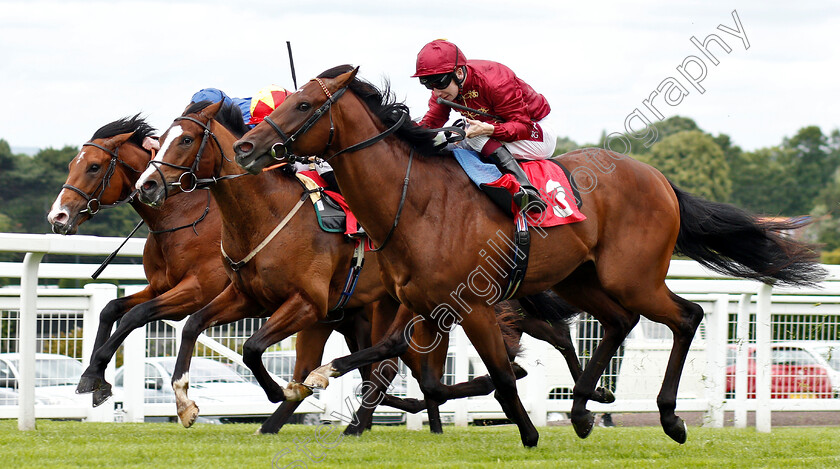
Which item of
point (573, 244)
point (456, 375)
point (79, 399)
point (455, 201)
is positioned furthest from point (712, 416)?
point (79, 399)

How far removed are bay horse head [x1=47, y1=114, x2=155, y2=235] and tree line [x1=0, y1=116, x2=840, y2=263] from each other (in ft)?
65.9

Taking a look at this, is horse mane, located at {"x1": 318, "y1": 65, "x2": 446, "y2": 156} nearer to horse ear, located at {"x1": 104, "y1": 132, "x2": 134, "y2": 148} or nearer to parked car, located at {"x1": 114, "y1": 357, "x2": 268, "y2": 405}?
horse ear, located at {"x1": 104, "y1": 132, "x2": 134, "y2": 148}

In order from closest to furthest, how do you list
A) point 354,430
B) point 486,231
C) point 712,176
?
point 486,231 → point 354,430 → point 712,176

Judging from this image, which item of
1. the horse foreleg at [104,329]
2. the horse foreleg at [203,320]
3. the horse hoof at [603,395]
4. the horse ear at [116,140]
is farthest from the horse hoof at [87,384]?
the horse hoof at [603,395]

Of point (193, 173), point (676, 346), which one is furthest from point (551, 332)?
point (193, 173)

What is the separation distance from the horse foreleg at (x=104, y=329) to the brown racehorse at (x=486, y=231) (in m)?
1.53

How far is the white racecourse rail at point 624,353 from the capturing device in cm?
693

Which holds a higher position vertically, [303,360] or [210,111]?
[210,111]

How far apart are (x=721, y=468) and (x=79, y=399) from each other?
463 cm

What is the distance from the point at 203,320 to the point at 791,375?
4.70 meters

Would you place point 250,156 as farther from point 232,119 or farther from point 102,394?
point 102,394

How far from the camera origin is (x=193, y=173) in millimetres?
5727

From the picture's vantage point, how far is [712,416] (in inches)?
305

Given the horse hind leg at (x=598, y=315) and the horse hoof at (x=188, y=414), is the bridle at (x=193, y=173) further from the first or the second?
the horse hind leg at (x=598, y=315)
